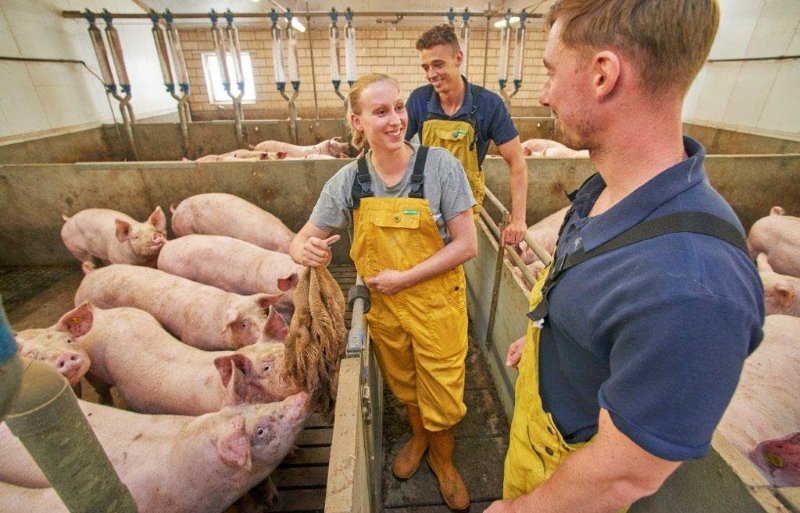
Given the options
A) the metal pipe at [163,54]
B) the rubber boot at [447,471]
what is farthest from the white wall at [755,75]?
the metal pipe at [163,54]

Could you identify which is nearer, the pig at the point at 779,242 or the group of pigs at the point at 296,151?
the pig at the point at 779,242

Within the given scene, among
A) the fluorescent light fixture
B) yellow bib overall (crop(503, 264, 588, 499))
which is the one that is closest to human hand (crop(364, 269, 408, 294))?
yellow bib overall (crop(503, 264, 588, 499))

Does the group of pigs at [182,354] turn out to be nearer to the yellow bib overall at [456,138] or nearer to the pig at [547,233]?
the yellow bib overall at [456,138]

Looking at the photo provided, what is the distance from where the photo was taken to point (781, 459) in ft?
4.12

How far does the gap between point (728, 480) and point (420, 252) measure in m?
1.37

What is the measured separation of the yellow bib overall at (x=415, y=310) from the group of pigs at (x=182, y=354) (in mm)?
591

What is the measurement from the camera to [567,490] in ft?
3.03

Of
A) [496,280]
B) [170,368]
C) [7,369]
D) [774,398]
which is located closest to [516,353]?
[496,280]

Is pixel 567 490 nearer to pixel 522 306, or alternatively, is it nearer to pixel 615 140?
pixel 615 140

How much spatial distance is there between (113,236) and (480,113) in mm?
4073

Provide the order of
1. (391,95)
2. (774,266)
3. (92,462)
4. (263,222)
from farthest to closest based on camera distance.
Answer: (263,222) < (774,266) < (391,95) < (92,462)

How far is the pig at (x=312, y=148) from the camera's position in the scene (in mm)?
6614

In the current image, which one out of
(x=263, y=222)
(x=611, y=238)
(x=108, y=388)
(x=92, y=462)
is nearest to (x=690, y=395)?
(x=611, y=238)

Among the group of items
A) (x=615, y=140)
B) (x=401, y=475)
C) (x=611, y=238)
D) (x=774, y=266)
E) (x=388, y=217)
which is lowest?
(x=401, y=475)
